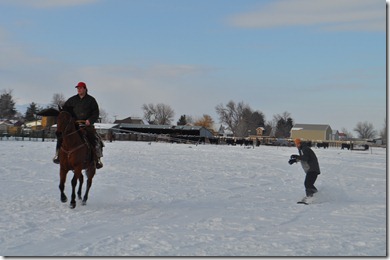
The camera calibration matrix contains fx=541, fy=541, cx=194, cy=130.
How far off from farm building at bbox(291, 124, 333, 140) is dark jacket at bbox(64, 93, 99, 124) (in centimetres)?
16751

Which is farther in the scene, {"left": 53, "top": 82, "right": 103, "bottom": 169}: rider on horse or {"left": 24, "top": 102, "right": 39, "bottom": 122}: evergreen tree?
{"left": 24, "top": 102, "right": 39, "bottom": 122}: evergreen tree

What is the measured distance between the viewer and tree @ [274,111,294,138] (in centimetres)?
18450

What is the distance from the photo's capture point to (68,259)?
667 cm

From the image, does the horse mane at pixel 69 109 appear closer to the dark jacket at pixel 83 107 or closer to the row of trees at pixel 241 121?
the dark jacket at pixel 83 107

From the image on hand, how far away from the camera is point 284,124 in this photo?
188125 mm

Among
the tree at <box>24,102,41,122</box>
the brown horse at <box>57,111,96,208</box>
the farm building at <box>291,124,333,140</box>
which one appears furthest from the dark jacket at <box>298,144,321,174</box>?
the farm building at <box>291,124,333,140</box>

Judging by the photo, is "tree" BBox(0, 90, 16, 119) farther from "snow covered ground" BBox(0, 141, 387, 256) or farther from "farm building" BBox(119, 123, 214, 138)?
"snow covered ground" BBox(0, 141, 387, 256)

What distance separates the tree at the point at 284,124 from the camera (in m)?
184

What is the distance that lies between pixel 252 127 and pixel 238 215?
535 ft

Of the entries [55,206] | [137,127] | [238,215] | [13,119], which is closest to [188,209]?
[238,215]

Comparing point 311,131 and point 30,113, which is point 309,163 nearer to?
point 30,113

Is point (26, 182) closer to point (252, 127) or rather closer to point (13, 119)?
point (13, 119)

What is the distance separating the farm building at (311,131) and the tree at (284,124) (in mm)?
3202

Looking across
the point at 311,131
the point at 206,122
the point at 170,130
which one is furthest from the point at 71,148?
the point at 311,131
